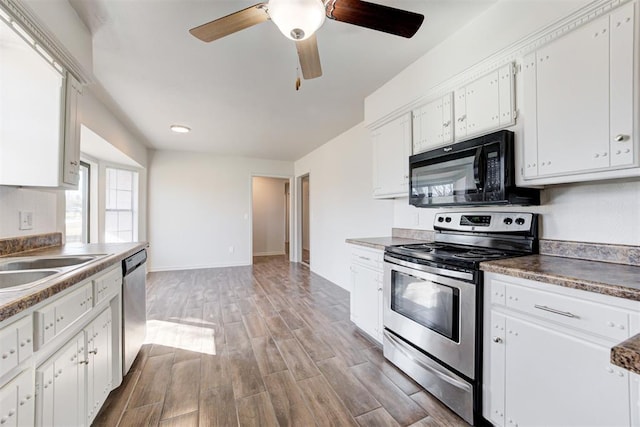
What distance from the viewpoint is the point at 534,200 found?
162 cm

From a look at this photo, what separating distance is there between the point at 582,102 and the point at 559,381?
51.6 inches

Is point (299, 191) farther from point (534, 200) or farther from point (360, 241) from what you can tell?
point (534, 200)

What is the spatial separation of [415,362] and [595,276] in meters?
1.14

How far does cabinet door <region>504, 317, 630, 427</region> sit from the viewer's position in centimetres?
Answer: 98

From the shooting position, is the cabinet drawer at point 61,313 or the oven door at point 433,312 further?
the oven door at point 433,312

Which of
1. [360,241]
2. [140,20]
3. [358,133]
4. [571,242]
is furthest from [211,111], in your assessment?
[571,242]

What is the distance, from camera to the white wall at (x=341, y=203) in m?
3.54

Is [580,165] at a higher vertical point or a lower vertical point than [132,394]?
higher

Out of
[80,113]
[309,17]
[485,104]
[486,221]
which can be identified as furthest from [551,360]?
[80,113]

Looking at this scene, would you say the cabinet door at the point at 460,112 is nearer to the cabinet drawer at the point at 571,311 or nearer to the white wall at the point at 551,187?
the white wall at the point at 551,187

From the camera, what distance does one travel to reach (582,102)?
1.29 meters

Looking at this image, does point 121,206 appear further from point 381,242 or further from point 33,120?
point 381,242

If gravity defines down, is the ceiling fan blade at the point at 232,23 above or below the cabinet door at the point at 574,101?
above

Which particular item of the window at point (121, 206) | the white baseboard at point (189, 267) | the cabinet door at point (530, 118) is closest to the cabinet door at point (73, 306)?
the cabinet door at point (530, 118)
